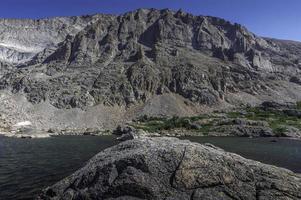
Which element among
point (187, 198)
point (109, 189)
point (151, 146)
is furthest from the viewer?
point (151, 146)

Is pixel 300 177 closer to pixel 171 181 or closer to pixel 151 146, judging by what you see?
pixel 171 181

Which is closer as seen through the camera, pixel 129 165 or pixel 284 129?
pixel 129 165

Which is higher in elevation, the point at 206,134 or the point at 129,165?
the point at 129,165

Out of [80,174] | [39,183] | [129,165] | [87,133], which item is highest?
[129,165]

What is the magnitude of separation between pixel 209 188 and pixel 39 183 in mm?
28004

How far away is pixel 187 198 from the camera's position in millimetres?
22547

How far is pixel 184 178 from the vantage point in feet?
76.8

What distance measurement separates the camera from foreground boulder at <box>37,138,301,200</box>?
22.7 m

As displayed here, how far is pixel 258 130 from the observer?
176750mm

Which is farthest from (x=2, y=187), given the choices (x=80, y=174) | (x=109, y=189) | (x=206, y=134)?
(x=206, y=134)

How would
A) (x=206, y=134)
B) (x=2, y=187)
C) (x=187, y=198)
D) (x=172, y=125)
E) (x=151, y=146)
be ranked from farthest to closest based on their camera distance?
(x=172, y=125), (x=206, y=134), (x=2, y=187), (x=151, y=146), (x=187, y=198)

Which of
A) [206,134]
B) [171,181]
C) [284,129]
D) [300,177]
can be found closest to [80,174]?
[171,181]

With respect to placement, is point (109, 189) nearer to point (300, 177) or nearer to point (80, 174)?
point (80, 174)

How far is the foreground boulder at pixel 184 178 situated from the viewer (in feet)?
74.6
